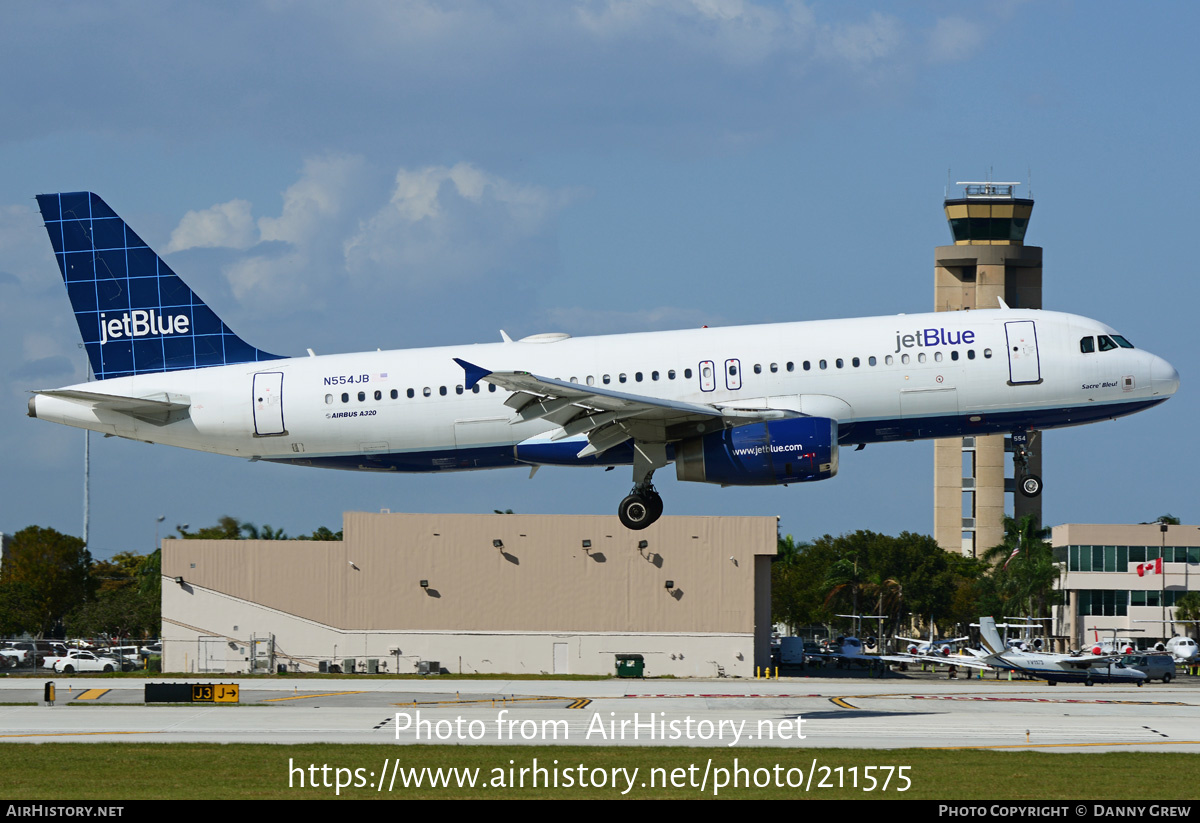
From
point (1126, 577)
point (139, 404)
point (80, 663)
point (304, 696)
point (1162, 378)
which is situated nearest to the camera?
point (1162, 378)

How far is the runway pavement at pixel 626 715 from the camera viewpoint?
3906 cm

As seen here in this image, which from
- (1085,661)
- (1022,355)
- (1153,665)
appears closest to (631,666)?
(1085,661)

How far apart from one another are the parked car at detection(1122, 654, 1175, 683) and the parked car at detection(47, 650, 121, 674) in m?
58.5

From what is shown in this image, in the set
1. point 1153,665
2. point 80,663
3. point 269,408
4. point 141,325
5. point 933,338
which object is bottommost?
point 80,663

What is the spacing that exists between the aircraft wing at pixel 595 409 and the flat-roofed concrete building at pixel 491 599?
44087 mm

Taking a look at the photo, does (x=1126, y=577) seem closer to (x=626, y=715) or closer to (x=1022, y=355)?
(x=626, y=715)

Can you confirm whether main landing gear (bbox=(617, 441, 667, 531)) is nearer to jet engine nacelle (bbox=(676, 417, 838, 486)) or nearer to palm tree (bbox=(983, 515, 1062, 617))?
jet engine nacelle (bbox=(676, 417, 838, 486))

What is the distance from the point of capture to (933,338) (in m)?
40.5

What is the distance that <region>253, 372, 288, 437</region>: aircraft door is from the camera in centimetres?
4322

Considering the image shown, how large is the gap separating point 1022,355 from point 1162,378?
179 inches

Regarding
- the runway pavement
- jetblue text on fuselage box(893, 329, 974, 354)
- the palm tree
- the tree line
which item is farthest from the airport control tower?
jetblue text on fuselage box(893, 329, 974, 354)

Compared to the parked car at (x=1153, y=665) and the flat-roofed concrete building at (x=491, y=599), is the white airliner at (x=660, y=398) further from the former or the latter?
the flat-roofed concrete building at (x=491, y=599)

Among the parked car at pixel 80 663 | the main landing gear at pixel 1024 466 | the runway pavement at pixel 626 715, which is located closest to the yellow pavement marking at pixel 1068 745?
the runway pavement at pixel 626 715
